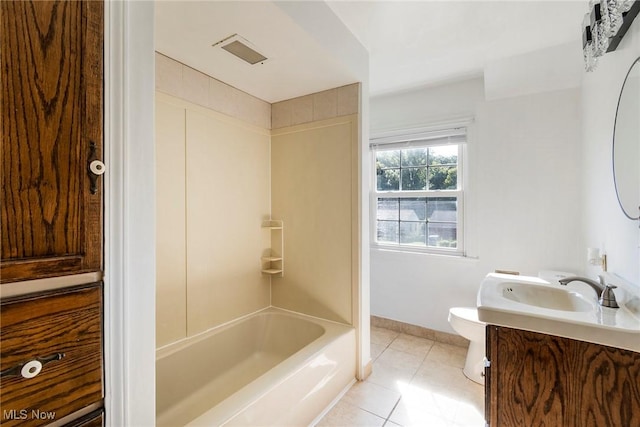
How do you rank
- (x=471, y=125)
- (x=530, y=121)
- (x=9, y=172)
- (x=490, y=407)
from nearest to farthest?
(x=9, y=172), (x=490, y=407), (x=530, y=121), (x=471, y=125)

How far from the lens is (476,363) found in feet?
6.93

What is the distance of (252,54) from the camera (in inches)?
66.0

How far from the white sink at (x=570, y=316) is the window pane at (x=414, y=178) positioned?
156 centimetres

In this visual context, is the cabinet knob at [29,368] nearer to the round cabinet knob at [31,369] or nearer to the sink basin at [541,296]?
the round cabinet knob at [31,369]

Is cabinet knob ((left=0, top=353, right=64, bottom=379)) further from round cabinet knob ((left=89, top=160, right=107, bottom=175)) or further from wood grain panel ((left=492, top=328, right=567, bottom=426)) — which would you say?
wood grain panel ((left=492, top=328, right=567, bottom=426))

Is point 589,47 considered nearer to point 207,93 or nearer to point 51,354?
point 207,93

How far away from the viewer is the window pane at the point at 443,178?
275cm

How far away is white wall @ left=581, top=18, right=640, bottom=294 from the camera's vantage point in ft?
3.94

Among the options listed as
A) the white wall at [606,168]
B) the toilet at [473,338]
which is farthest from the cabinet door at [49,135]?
the toilet at [473,338]

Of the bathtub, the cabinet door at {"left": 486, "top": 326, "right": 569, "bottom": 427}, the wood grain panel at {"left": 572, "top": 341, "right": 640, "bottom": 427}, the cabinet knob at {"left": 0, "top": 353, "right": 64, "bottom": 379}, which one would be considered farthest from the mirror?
the cabinet knob at {"left": 0, "top": 353, "right": 64, "bottom": 379}

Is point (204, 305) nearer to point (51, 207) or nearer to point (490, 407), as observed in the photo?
point (51, 207)

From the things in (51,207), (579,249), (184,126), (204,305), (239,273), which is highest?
(184,126)

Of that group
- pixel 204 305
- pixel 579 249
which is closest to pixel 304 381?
pixel 204 305

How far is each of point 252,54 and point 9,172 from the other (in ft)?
4.73
